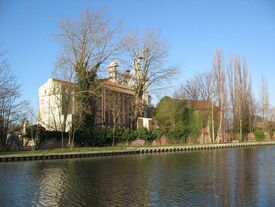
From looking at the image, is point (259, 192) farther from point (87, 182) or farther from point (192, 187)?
point (87, 182)

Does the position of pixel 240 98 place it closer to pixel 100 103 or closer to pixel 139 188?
pixel 100 103

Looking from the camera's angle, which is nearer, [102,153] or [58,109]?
[102,153]

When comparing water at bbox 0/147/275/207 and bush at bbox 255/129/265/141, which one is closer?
water at bbox 0/147/275/207

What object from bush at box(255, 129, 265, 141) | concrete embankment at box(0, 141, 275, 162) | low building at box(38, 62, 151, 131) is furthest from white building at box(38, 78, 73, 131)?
bush at box(255, 129, 265, 141)

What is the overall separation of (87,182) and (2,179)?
4.11 meters

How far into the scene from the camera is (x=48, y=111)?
139 ft

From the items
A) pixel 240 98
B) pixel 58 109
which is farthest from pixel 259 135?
pixel 58 109

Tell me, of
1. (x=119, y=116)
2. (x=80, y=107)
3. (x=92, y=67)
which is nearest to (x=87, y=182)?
(x=80, y=107)

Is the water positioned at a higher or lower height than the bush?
lower

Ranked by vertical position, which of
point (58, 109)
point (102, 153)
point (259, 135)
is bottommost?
point (102, 153)

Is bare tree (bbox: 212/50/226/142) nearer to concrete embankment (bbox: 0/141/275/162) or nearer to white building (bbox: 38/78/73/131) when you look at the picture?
concrete embankment (bbox: 0/141/275/162)

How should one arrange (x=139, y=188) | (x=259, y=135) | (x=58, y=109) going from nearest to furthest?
(x=139, y=188)
(x=58, y=109)
(x=259, y=135)

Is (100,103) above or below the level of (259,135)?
above

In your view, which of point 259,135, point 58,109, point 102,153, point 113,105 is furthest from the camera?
point 259,135
